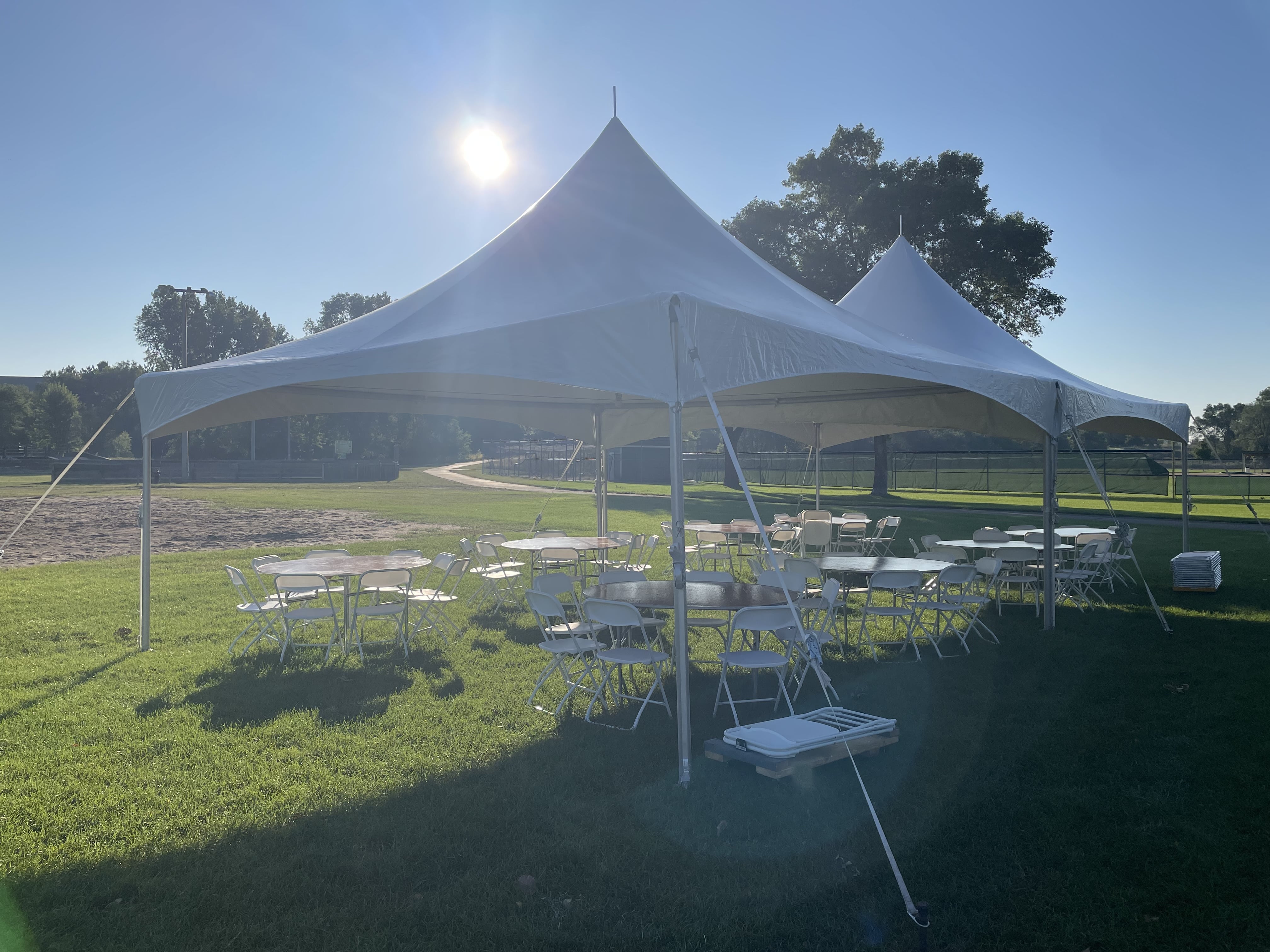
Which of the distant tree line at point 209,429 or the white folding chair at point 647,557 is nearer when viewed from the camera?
Answer: the white folding chair at point 647,557

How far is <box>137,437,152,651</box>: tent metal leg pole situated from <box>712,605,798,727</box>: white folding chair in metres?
4.54

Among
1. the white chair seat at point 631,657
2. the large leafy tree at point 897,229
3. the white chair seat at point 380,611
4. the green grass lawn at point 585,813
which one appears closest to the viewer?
the green grass lawn at point 585,813

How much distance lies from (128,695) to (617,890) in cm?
419

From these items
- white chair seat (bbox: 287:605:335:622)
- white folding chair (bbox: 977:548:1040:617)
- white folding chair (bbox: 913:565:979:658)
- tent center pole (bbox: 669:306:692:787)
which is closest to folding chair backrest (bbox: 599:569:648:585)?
white chair seat (bbox: 287:605:335:622)

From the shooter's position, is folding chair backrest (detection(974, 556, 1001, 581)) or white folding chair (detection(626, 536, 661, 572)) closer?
folding chair backrest (detection(974, 556, 1001, 581))

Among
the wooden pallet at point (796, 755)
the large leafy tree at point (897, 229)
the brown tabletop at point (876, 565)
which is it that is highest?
the large leafy tree at point (897, 229)

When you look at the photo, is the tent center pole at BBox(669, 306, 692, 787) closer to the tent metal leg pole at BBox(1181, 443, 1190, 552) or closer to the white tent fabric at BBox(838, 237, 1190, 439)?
the white tent fabric at BBox(838, 237, 1190, 439)

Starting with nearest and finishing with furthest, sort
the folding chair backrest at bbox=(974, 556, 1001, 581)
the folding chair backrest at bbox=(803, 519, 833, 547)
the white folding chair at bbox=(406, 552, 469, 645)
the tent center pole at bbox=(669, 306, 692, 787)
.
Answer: the tent center pole at bbox=(669, 306, 692, 787) → the white folding chair at bbox=(406, 552, 469, 645) → the folding chair backrest at bbox=(974, 556, 1001, 581) → the folding chair backrest at bbox=(803, 519, 833, 547)

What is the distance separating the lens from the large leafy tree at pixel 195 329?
69562mm

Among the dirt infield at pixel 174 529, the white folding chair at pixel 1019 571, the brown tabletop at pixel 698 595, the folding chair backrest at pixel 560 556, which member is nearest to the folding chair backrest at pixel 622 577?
the brown tabletop at pixel 698 595

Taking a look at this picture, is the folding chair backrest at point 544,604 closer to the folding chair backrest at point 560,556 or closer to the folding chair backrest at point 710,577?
the folding chair backrest at point 710,577

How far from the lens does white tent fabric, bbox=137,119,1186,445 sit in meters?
4.85

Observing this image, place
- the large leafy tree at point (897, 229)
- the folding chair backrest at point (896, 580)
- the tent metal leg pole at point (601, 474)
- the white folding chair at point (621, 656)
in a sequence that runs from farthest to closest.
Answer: the large leafy tree at point (897, 229), the tent metal leg pole at point (601, 474), the folding chair backrest at point (896, 580), the white folding chair at point (621, 656)

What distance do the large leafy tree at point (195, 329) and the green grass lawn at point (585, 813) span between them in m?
70.9
